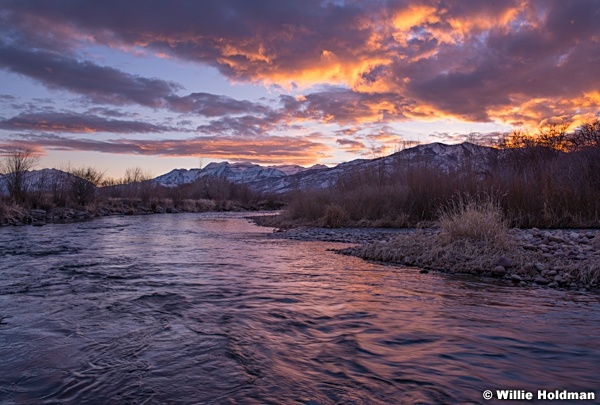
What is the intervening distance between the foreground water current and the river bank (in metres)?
0.74

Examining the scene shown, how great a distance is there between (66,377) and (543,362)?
4.64 m

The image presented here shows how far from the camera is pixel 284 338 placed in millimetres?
4875

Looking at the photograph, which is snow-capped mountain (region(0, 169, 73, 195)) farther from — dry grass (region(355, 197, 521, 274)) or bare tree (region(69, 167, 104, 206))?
dry grass (region(355, 197, 521, 274))

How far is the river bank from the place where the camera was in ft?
25.2

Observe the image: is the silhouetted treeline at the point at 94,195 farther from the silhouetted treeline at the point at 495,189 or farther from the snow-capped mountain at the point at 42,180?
the silhouetted treeline at the point at 495,189

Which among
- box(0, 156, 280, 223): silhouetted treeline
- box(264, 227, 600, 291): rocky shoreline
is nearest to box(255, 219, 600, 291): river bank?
box(264, 227, 600, 291): rocky shoreline

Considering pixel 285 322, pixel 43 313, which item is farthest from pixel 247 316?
pixel 43 313

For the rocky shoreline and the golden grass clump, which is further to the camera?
the golden grass clump

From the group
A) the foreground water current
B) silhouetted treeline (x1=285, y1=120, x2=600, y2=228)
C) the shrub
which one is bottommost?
the foreground water current

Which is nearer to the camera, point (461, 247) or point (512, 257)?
point (512, 257)

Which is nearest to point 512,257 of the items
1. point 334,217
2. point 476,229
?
point 476,229

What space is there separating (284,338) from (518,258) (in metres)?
6.26

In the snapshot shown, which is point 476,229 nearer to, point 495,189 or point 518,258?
point 518,258

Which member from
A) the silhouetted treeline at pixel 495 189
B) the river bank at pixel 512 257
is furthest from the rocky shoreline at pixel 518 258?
the silhouetted treeline at pixel 495 189
